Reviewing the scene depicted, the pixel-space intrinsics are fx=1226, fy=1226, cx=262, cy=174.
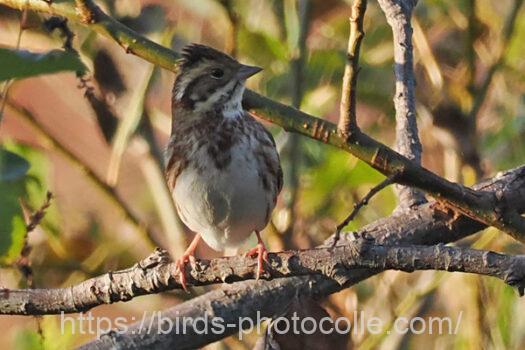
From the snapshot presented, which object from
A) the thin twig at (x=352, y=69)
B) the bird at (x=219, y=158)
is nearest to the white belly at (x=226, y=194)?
the bird at (x=219, y=158)

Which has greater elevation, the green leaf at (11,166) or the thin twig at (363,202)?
the thin twig at (363,202)

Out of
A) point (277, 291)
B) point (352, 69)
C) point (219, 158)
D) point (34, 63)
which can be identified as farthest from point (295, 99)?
point (34, 63)

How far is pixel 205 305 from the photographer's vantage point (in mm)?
2273

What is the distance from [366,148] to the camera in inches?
70.1

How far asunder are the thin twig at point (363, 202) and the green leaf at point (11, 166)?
44 centimetres

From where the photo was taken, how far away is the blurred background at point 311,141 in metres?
2.97

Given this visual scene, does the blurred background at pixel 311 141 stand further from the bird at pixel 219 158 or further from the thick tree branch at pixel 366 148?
the thick tree branch at pixel 366 148

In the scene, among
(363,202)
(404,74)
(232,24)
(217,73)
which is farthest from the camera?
(232,24)

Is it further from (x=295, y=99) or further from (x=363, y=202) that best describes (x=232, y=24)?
(x=363, y=202)

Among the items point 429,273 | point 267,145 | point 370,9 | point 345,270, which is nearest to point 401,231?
point 345,270

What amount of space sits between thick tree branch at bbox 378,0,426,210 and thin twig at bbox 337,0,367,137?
34 centimetres

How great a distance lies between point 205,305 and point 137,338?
0.14m

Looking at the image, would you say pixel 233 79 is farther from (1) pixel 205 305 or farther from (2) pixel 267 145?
(1) pixel 205 305

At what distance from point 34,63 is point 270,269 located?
1.86ft
